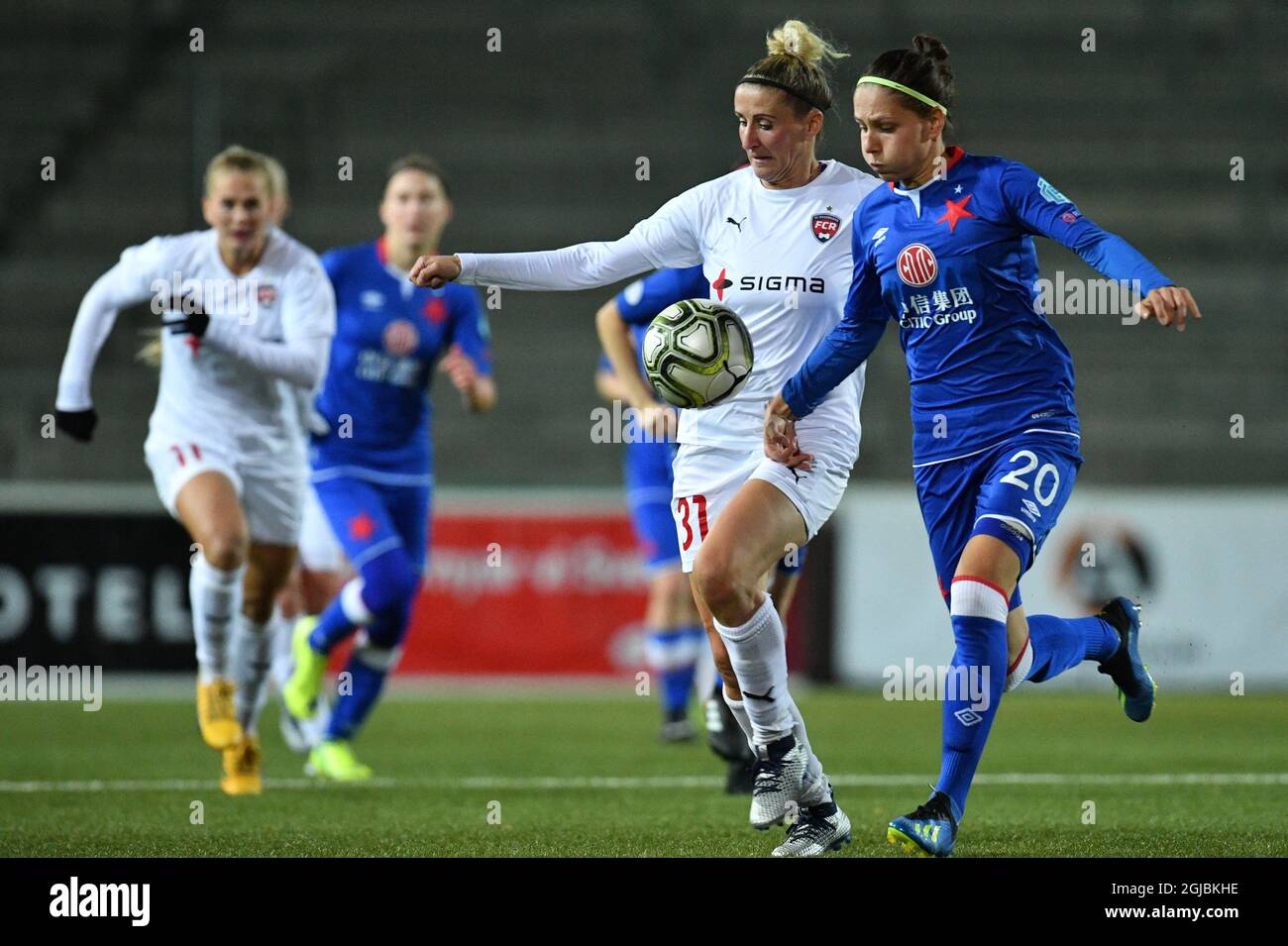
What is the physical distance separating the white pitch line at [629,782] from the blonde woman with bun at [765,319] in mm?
1656

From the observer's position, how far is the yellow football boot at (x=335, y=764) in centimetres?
754

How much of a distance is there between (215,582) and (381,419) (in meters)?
1.55

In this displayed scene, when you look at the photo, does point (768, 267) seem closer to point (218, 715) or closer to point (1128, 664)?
point (1128, 664)

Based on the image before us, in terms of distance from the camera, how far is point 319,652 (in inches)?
322

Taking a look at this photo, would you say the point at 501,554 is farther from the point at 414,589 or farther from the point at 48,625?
the point at 414,589

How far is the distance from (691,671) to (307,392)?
2966 mm

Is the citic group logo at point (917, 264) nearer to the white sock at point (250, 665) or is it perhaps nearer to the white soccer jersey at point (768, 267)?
the white soccer jersey at point (768, 267)

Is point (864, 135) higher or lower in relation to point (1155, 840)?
higher

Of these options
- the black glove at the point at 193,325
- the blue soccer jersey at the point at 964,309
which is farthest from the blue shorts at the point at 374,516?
the blue soccer jersey at the point at 964,309

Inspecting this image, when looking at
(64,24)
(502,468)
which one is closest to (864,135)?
(502,468)

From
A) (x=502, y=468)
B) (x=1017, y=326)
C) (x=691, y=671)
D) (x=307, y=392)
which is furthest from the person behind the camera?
(x=502, y=468)

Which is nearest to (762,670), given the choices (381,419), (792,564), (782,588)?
(792,564)

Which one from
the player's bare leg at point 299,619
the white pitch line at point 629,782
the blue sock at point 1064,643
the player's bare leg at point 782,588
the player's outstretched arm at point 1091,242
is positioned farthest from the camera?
the player's bare leg at point 299,619

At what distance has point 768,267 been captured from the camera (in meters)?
5.46
